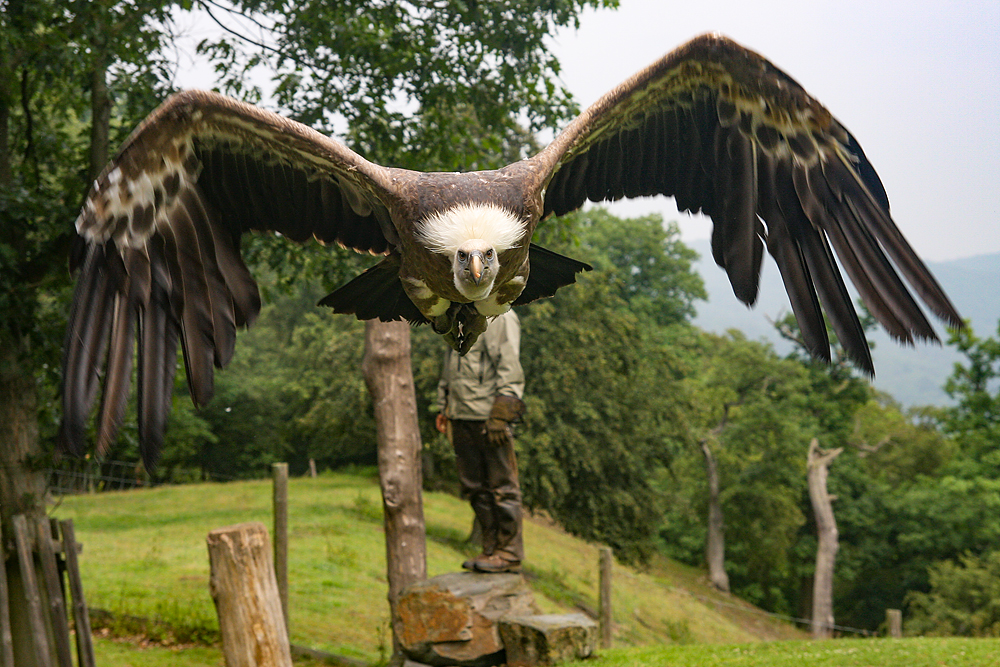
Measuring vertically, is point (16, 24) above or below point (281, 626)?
above

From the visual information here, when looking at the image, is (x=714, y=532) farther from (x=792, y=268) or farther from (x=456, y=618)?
(x=792, y=268)

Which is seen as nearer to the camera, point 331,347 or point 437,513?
point 331,347

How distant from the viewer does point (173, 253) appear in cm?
327

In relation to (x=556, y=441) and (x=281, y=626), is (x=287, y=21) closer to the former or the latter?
(x=281, y=626)

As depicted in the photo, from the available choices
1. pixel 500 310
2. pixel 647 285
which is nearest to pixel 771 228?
pixel 500 310

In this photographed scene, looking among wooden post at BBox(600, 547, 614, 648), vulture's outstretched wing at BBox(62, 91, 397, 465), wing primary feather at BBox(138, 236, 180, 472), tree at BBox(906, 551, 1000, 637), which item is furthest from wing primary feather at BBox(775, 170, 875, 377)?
tree at BBox(906, 551, 1000, 637)

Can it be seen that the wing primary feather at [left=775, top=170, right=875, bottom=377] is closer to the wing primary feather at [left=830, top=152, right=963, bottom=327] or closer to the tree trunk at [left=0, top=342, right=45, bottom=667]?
the wing primary feather at [left=830, top=152, right=963, bottom=327]

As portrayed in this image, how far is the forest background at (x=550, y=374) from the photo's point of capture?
500 centimetres

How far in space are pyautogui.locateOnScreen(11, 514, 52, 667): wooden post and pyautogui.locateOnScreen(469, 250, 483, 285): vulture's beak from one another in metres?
3.92

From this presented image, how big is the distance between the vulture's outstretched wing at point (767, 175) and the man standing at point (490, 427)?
1726 millimetres

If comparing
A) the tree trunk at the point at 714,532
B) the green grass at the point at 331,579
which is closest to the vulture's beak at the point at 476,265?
the green grass at the point at 331,579

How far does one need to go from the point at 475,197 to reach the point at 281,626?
2235mm

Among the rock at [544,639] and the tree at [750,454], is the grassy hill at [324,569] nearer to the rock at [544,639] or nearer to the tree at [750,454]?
the rock at [544,639]

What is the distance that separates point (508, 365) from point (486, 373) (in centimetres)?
15
